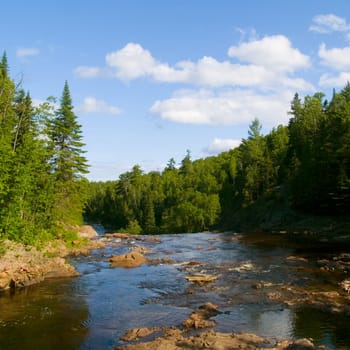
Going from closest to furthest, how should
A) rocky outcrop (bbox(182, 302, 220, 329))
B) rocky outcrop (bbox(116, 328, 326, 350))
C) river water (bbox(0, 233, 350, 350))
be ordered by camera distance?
rocky outcrop (bbox(116, 328, 326, 350)) → river water (bbox(0, 233, 350, 350)) → rocky outcrop (bbox(182, 302, 220, 329))

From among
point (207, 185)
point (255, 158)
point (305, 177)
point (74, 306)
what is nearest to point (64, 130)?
point (74, 306)

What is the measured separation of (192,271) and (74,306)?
12754 mm

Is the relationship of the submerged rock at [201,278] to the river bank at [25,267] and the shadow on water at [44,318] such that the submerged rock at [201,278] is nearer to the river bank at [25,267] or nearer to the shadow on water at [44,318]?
the shadow on water at [44,318]

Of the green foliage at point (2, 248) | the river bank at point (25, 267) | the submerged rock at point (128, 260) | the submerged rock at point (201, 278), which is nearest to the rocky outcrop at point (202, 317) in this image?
the submerged rock at point (201, 278)

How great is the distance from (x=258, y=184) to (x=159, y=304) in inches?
3111

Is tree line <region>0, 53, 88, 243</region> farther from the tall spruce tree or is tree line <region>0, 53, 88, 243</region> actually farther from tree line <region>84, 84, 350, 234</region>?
tree line <region>84, 84, 350, 234</region>

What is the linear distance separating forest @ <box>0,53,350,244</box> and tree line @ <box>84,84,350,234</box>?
26 cm

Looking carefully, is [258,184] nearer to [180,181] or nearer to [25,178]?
[180,181]

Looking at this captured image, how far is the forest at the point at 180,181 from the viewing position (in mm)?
32906

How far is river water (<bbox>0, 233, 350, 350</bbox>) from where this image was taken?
17812mm

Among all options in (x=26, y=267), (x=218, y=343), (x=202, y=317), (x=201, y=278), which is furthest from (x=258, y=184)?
(x=218, y=343)

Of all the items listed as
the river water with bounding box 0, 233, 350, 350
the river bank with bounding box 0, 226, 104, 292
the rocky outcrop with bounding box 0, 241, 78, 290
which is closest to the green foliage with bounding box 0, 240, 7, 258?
the river bank with bounding box 0, 226, 104, 292

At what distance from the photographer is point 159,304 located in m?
23.3

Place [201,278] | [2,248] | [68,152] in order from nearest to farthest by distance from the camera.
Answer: [2,248] < [201,278] < [68,152]
